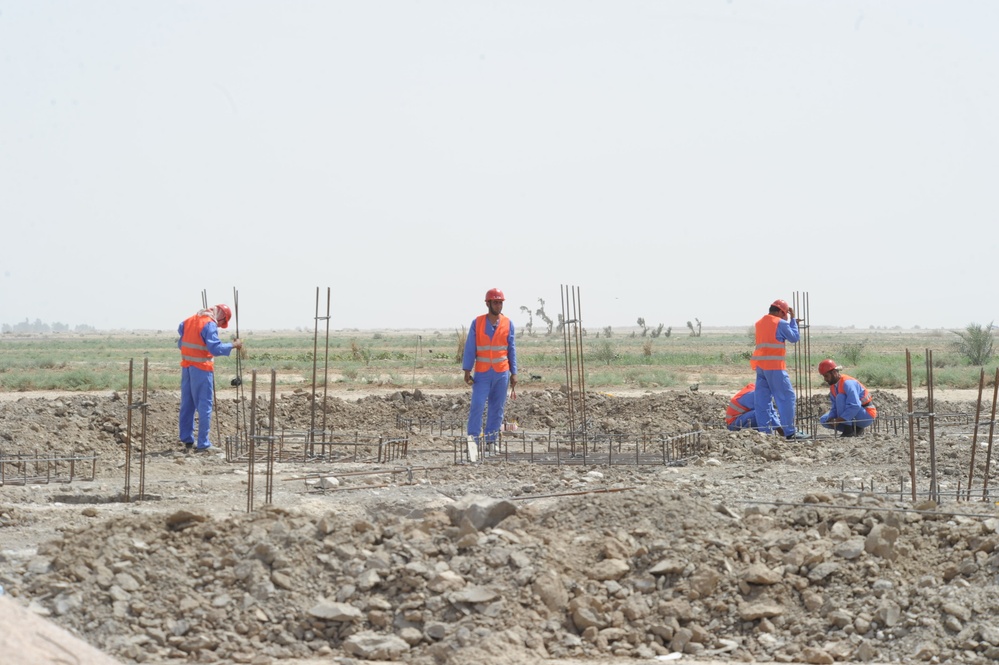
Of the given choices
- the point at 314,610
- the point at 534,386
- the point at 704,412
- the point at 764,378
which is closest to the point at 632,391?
the point at 534,386

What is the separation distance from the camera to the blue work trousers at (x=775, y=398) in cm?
1167

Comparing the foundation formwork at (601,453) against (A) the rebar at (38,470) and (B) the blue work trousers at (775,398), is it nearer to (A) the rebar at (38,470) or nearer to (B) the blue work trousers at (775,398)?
(B) the blue work trousers at (775,398)

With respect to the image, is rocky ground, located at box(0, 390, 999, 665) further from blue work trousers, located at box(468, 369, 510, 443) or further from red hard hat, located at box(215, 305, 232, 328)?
red hard hat, located at box(215, 305, 232, 328)

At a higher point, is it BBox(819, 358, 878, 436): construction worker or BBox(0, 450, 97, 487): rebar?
BBox(819, 358, 878, 436): construction worker

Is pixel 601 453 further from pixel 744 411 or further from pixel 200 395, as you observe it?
pixel 200 395

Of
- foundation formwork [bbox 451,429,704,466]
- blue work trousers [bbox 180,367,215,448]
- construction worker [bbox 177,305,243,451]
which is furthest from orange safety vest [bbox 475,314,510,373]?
blue work trousers [bbox 180,367,215,448]

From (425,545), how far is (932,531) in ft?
8.87

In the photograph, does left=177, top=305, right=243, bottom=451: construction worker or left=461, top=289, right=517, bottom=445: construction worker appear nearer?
left=461, top=289, right=517, bottom=445: construction worker

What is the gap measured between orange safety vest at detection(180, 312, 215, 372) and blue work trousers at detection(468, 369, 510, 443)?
2.61m

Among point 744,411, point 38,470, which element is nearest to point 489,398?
point 744,411

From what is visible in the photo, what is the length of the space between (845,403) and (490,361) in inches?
143

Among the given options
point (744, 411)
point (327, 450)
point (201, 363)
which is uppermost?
point (201, 363)

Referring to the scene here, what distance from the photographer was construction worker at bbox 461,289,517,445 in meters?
11.4

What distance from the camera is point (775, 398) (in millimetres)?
11812
